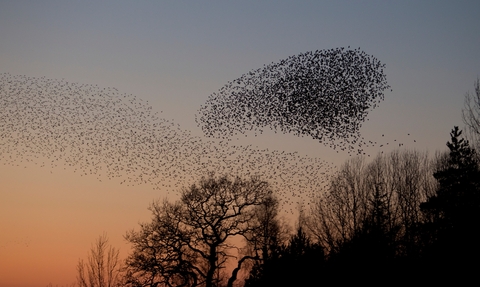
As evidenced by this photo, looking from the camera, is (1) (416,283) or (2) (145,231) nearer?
(1) (416,283)

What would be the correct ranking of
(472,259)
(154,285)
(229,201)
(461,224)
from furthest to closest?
1. (229,201)
2. (154,285)
3. (461,224)
4. (472,259)

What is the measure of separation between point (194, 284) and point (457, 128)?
28.6m

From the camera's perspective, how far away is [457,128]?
5969cm

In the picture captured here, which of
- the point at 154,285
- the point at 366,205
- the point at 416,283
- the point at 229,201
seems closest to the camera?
the point at 416,283

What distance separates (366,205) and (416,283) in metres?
28.6

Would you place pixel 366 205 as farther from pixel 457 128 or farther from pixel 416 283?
pixel 416 283

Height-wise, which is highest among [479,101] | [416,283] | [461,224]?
[479,101]

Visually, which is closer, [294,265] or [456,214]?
[294,265]

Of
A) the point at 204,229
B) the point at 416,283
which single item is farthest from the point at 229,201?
the point at 416,283

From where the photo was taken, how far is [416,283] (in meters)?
35.2

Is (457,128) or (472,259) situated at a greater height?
(457,128)

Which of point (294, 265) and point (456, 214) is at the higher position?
point (456, 214)

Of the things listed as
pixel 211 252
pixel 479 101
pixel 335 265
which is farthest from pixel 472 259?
pixel 211 252

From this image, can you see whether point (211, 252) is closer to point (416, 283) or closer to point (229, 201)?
point (229, 201)
